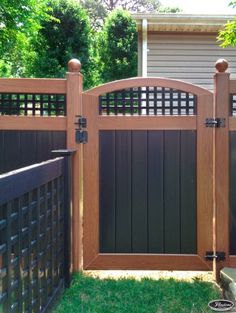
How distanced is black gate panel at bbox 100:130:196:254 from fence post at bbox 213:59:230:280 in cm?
19

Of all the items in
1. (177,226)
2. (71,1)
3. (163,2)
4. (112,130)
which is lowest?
(177,226)

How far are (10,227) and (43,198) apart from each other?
0.75m

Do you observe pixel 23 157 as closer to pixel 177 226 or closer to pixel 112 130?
pixel 112 130

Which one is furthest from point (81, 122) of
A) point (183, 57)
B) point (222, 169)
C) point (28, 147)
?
point (183, 57)

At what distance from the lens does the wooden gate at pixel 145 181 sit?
11.9ft

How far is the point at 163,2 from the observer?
Result: 28562 millimetres

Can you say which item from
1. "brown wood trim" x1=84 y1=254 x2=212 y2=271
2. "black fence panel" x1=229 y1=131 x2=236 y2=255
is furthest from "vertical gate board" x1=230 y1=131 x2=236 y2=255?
"brown wood trim" x1=84 y1=254 x2=212 y2=271

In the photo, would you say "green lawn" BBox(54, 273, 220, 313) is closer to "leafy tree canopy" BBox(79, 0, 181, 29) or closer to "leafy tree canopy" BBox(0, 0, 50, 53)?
"leafy tree canopy" BBox(0, 0, 50, 53)

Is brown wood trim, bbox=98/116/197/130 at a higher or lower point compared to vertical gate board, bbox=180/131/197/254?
higher

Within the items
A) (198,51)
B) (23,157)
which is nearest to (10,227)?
(23,157)

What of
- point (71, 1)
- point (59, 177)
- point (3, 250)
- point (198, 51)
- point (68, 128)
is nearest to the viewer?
point (3, 250)

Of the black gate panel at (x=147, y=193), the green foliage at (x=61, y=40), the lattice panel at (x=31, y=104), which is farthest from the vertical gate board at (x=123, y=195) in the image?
the green foliage at (x=61, y=40)

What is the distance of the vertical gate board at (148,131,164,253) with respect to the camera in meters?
3.65

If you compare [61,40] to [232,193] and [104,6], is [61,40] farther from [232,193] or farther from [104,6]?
[104,6]
